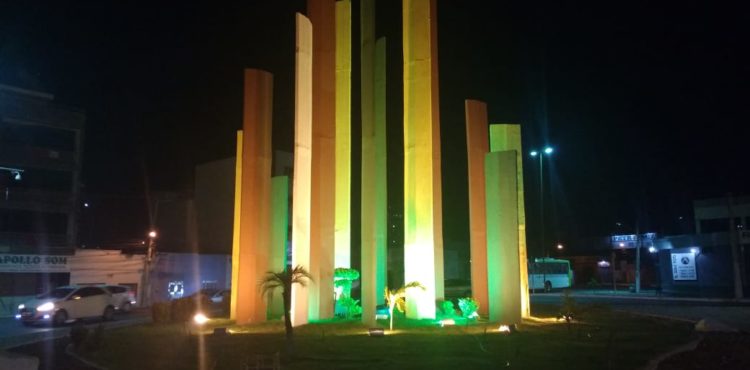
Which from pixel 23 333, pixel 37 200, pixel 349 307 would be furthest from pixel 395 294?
pixel 37 200

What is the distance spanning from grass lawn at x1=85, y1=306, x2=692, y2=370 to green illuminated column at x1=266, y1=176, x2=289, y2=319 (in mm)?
4527

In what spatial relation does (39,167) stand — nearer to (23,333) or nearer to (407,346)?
(23,333)

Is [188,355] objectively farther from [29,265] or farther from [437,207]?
[29,265]

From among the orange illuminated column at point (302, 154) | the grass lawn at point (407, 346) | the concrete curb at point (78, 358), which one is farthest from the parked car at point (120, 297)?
the concrete curb at point (78, 358)

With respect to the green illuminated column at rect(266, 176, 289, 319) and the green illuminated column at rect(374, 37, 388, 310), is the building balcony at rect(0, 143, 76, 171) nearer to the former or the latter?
the green illuminated column at rect(266, 176, 289, 319)

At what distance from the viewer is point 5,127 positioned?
150ft

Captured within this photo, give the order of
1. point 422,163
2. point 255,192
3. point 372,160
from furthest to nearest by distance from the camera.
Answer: point 255,192
point 422,163
point 372,160

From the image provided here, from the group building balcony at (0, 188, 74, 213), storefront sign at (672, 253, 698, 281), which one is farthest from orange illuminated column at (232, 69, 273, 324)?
storefront sign at (672, 253, 698, 281)

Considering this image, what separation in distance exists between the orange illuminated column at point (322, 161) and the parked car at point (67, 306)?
1183cm

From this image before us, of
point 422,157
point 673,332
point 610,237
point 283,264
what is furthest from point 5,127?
point 610,237

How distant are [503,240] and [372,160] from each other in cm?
546

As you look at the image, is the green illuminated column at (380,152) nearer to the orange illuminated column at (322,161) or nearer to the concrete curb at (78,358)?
the orange illuminated column at (322,161)

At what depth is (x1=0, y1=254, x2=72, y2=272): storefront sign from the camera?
33.8 meters

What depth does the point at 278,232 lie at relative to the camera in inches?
1025
